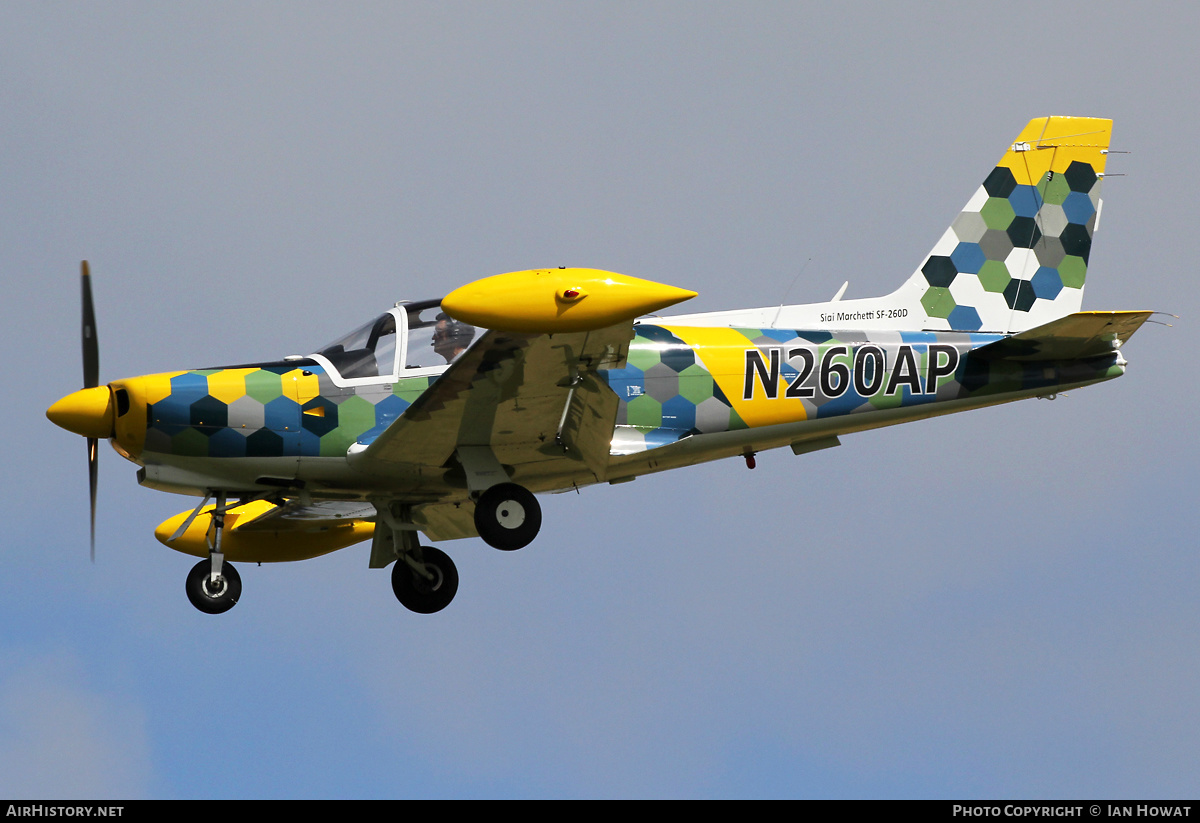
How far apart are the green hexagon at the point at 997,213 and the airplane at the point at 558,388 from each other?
28 mm

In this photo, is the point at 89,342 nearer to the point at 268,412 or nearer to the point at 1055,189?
the point at 268,412

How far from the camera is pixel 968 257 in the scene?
17.6 metres

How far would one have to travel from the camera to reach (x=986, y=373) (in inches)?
643

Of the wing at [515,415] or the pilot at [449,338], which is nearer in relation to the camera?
the wing at [515,415]

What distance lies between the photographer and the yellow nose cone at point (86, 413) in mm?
14016

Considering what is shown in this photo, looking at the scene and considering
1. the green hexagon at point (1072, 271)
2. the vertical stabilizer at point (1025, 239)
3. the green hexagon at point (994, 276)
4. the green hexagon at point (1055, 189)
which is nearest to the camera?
the vertical stabilizer at point (1025, 239)

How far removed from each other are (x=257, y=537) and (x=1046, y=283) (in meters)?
9.41

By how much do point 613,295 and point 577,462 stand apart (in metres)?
3.37

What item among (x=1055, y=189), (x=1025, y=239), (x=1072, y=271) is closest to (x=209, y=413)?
(x=1025, y=239)

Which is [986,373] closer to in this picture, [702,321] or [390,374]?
[702,321]

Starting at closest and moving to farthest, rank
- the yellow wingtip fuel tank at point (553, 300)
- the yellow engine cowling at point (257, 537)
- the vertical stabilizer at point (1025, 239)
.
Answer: the yellow wingtip fuel tank at point (553, 300) → the yellow engine cowling at point (257, 537) → the vertical stabilizer at point (1025, 239)

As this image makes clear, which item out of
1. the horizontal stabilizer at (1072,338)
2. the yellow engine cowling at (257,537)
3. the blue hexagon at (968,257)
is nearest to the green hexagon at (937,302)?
the blue hexagon at (968,257)

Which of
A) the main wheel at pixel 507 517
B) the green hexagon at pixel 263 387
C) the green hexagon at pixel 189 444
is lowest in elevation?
the main wheel at pixel 507 517

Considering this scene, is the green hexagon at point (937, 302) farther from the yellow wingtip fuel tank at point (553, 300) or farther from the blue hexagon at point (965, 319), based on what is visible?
the yellow wingtip fuel tank at point (553, 300)
